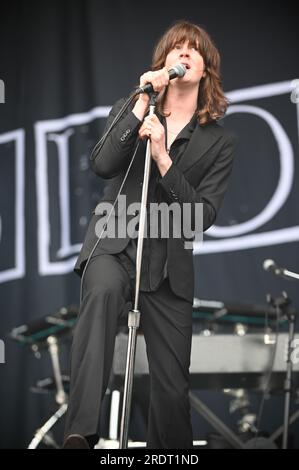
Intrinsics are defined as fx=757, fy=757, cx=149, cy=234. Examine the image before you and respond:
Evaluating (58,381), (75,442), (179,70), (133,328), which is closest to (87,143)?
(58,381)

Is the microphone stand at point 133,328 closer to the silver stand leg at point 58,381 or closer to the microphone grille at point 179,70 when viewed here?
the microphone grille at point 179,70

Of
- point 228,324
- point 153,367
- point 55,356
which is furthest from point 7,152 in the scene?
point 153,367

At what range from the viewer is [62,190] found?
5.18m

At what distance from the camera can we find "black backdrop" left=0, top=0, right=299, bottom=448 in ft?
16.6

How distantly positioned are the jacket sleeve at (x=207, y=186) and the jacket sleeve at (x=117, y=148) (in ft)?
0.56

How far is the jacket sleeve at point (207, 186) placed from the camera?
2.60 metres

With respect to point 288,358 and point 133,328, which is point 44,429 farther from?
point 133,328

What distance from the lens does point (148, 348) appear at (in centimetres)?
272
